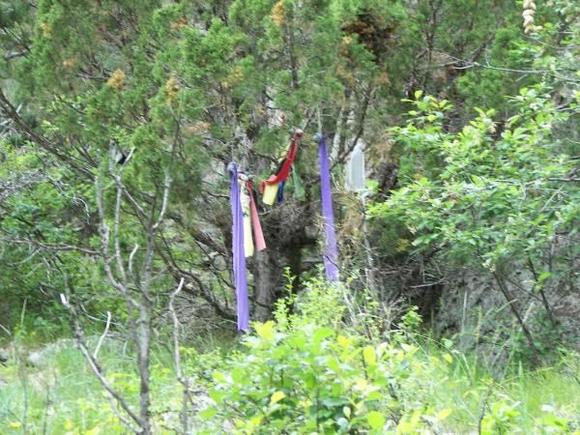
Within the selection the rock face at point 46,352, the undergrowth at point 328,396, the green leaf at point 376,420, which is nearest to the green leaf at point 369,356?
the undergrowth at point 328,396

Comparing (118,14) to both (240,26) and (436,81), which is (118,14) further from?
(436,81)

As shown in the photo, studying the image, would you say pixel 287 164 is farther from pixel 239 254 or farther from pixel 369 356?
pixel 369 356

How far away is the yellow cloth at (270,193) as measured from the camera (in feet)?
20.7

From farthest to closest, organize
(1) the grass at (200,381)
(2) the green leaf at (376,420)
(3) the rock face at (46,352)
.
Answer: (3) the rock face at (46,352) < (1) the grass at (200,381) < (2) the green leaf at (376,420)

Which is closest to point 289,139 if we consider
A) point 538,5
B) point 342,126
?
point 342,126

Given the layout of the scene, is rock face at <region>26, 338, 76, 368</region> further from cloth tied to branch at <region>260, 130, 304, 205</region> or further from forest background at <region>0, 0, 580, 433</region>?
cloth tied to branch at <region>260, 130, 304, 205</region>

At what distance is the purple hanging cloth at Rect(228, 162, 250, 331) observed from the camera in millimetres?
6117

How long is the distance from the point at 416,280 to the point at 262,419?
486 centimetres

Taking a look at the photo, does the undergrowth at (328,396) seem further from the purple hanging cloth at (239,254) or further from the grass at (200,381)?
the purple hanging cloth at (239,254)

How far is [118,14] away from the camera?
6.69 metres

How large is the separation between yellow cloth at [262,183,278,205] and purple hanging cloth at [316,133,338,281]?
36 centimetres

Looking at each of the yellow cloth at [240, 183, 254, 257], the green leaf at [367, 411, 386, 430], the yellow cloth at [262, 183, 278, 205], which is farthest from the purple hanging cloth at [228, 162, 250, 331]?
the green leaf at [367, 411, 386, 430]

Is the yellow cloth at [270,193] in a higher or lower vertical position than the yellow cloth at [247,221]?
higher

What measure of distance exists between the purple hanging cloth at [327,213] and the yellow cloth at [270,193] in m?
0.36
